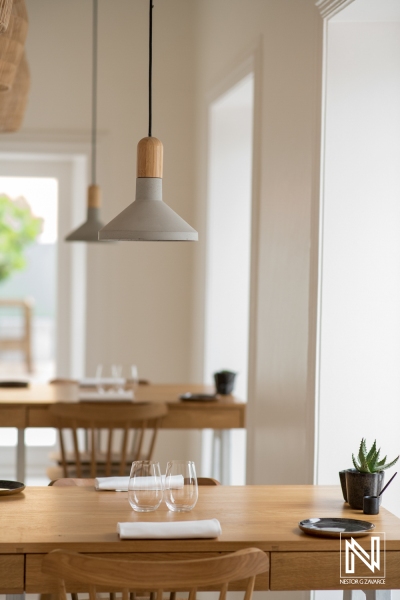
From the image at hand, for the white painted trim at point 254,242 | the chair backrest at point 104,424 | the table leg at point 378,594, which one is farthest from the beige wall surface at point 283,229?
the table leg at point 378,594

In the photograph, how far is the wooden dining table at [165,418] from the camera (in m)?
4.07

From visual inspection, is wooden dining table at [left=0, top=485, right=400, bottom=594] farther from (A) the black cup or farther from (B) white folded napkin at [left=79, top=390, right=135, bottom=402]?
(B) white folded napkin at [left=79, top=390, right=135, bottom=402]

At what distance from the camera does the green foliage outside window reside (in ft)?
20.5

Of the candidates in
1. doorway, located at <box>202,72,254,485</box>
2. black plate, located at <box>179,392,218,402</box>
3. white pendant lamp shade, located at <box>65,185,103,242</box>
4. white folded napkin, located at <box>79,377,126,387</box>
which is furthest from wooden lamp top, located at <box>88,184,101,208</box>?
black plate, located at <box>179,392,218,402</box>

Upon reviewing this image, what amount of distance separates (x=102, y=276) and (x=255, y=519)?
3.72 m

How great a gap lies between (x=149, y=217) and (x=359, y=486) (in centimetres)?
94

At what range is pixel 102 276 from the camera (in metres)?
5.84

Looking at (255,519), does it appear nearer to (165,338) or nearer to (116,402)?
(116,402)

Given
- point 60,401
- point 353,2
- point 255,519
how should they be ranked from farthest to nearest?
point 60,401
point 353,2
point 255,519

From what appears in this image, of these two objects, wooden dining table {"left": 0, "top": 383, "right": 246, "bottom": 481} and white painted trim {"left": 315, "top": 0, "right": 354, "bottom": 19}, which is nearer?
white painted trim {"left": 315, "top": 0, "right": 354, "bottom": 19}

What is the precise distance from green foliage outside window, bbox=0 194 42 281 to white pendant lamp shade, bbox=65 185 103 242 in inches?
65.0

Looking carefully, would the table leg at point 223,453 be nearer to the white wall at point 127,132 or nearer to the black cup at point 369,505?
the white wall at point 127,132

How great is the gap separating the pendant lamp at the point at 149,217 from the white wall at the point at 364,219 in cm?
82

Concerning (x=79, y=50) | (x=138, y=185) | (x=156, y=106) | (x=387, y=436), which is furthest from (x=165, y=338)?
(x=138, y=185)
